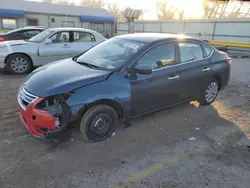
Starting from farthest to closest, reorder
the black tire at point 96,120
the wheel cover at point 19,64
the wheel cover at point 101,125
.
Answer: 1. the wheel cover at point 19,64
2. the wheel cover at point 101,125
3. the black tire at point 96,120

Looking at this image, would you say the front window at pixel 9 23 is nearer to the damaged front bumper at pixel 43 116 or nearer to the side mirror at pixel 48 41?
the side mirror at pixel 48 41

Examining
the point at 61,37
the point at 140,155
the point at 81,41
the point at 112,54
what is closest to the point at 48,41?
the point at 61,37

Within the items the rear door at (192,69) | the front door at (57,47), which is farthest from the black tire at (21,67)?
the rear door at (192,69)

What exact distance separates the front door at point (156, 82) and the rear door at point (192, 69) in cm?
21

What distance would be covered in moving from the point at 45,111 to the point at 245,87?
20.4 feet

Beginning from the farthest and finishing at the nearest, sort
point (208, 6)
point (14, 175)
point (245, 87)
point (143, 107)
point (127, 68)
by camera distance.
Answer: point (208, 6) → point (245, 87) → point (143, 107) → point (127, 68) → point (14, 175)

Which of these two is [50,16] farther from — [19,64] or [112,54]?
[112,54]

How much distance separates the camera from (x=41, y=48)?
7258mm

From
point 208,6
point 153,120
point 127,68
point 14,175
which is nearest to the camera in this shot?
point 14,175

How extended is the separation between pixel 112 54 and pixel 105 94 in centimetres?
105

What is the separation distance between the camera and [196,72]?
14.3ft

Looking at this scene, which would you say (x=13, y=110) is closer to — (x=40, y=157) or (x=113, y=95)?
(x=40, y=157)

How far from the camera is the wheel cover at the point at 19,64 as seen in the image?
705 cm

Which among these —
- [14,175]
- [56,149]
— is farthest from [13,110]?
[14,175]
